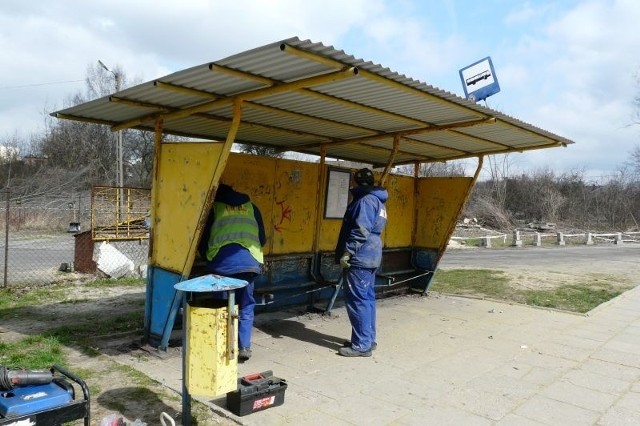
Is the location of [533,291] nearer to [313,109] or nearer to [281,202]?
[281,202]

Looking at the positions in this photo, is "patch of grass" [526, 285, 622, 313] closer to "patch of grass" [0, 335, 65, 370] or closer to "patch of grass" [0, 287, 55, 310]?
"patch of grass" [0, 335, 65, 370]

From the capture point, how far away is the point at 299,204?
739 centimetres

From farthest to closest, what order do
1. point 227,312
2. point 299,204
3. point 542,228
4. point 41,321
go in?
point 542,228, point 299,204, point 41,321, point 227,312

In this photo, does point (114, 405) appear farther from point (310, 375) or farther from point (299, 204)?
point (299, 204)

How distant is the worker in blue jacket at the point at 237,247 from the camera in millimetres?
5145

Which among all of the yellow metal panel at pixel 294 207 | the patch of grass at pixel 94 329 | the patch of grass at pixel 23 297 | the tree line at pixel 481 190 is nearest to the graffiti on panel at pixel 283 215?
the yellow metal panel at pixel 294 207

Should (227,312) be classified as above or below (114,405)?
above

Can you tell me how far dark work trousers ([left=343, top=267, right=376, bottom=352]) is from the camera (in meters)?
5.45

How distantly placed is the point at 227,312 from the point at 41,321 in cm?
458

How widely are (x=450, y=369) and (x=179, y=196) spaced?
333 cm

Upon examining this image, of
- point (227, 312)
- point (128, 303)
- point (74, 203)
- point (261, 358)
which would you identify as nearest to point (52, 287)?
point (128, 303)

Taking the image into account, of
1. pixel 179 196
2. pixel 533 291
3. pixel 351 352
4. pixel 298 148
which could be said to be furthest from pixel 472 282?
pixel 179 196

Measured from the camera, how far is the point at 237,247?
519 cm

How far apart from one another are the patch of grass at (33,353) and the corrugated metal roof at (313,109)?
2.56 meters
